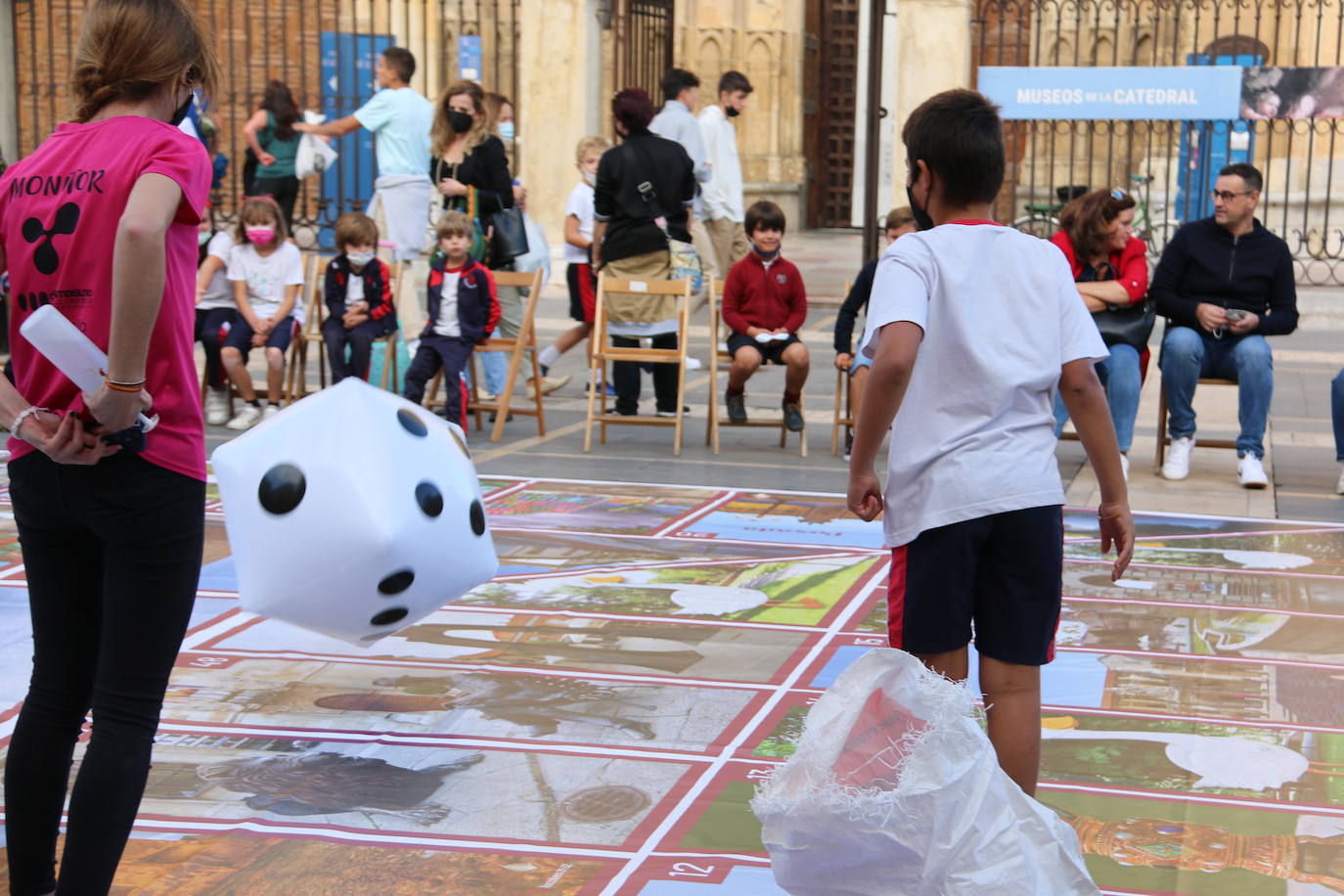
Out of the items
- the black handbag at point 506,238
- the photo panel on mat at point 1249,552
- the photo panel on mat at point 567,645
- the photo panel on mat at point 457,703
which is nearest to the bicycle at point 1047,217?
the black handbag at point 506,238

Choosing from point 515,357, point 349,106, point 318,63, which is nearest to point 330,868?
point 515,357

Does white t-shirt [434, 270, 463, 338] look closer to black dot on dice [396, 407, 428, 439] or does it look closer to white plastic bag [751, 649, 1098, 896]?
black dot on dice [396, 407, 428, 439]

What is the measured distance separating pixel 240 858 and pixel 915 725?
1.56 meters

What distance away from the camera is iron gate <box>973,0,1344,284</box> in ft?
50.9

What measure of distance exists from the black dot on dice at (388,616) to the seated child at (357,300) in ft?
16.4

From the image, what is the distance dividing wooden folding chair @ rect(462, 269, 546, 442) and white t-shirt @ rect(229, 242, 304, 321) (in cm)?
100

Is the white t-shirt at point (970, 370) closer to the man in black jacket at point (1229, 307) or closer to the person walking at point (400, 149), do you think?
the man in black jacket at point (1229, 307)

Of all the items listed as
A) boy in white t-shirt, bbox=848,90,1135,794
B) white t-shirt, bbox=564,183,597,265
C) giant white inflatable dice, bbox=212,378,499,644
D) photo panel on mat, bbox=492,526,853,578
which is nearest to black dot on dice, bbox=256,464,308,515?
giant white inflatable dice, bbox=212,378,499,644

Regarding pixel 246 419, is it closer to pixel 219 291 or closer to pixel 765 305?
pixel 219 291

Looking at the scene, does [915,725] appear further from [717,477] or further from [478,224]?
[478,224]

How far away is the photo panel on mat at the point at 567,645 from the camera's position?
511 cm

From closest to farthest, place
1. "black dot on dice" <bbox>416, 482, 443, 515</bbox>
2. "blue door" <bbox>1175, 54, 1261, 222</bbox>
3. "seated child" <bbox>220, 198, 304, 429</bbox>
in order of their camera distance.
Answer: "black dot on dice" <bbox>416, 482, 443, 515</bbox>
"seated child" <bbox>220, 198, 304, 429</bbox>
"blue door" <bbox>1175, 54, 1261, 222</bbox>

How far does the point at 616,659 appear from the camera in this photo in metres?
5.16

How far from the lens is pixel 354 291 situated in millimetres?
9234
